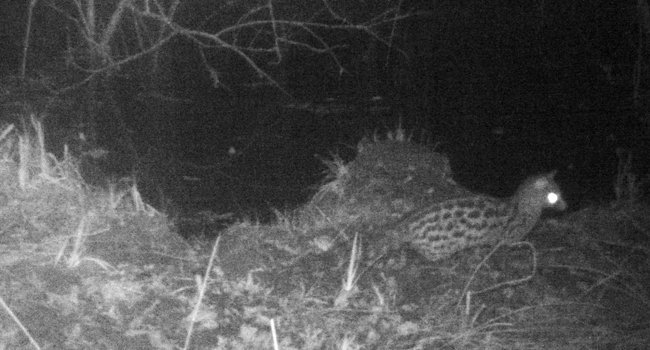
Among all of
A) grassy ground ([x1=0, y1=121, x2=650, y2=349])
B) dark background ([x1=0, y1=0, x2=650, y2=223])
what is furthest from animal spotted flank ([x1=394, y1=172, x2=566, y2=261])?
dark background ([x1=0, y1=0, x2=650, y2=223])

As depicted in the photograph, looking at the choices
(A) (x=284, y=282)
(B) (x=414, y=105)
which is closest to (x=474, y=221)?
(A) (x=284, y=282)

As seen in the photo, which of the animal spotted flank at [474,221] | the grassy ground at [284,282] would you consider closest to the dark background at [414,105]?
the animal spotted flank at [474,221]

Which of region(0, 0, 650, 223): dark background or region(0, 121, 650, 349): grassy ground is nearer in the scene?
region(0, 121, 650, 349): grassy ground

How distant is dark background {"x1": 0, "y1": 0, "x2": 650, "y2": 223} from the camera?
8.30 m

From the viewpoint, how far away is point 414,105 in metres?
12.8

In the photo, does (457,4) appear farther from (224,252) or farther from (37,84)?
(224,252)

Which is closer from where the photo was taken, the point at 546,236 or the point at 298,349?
the point at 298,349

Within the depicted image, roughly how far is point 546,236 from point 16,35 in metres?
10.9

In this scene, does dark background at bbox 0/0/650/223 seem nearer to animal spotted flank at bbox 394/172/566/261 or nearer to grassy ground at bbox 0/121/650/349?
animal spotted flank at bbox 394/172/566/261

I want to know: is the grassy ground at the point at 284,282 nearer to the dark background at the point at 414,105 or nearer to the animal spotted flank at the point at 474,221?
the animal spotted flank at the point at 474,221

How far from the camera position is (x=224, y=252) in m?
4.97

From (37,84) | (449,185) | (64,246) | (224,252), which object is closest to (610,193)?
(449,185)

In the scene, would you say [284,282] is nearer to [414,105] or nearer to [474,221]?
[474,221]

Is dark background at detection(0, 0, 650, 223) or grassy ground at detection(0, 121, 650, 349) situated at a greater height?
grassy ground at detection(0, 121, 650, 349)
